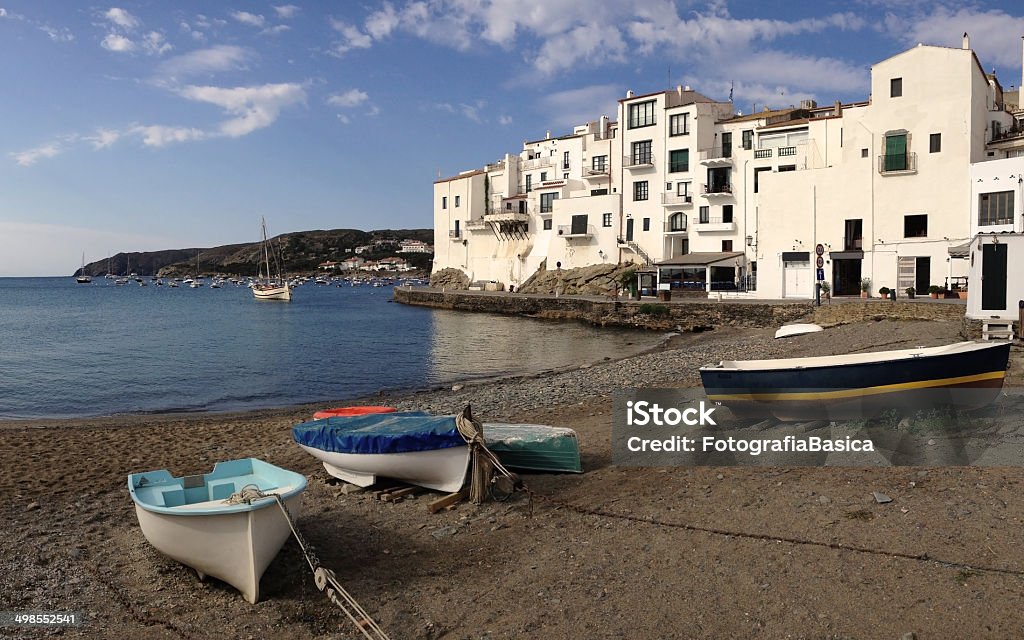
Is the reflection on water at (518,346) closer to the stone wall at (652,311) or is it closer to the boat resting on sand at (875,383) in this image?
the stone wall at (652,311)

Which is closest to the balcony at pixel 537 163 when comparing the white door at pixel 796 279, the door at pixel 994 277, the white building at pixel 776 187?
the white building at pixel 776 187

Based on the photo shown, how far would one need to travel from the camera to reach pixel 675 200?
54.1 metres

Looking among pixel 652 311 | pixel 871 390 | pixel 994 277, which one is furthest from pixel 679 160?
pixel 871 390

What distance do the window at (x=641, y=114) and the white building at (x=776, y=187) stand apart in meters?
0.09

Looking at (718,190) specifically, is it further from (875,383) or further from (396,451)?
(396,451)

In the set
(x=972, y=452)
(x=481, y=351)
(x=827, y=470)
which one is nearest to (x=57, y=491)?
(x=827, y=470)

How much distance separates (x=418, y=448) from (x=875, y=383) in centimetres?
686

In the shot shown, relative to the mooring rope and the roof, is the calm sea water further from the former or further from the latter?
the mooring rope

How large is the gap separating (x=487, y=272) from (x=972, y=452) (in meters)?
66.5

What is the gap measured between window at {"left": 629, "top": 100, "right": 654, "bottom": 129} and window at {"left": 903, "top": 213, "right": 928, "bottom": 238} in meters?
21.7

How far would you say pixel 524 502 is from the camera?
930 centimetres

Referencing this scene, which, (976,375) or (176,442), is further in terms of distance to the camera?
(176,442)

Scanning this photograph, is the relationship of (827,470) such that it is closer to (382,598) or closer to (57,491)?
(382,598)

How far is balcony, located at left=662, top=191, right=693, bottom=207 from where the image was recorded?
53375 mm
